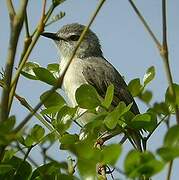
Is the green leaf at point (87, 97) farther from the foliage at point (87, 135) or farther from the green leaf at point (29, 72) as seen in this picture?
the green leaf at point (29, 72)

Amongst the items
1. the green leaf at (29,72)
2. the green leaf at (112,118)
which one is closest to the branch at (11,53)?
the green leaf at (112,118)

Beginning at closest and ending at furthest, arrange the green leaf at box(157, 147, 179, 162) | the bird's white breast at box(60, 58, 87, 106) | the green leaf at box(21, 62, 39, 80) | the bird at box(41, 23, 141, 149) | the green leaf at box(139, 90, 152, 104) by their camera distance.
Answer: the green leaf at box(157, 147, 179, 162) → the green leaf at box(139, 90, 152, 104) → the green leaf at box(21, 62, 39, 80) → the bird's white breast at box(60, 58, 87, 106) → the bird at box(41, 23, 141, 149)

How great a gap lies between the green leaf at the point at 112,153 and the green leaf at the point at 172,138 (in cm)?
12

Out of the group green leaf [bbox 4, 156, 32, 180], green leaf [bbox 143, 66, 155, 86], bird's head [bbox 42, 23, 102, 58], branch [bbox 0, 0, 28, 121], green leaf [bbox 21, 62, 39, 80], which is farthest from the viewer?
bird's head [bbox 42, 23, 102, 58]

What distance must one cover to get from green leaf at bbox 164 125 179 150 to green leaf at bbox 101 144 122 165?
0.38ft

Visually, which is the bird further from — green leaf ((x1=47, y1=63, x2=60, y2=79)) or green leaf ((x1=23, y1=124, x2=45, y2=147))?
green leaf ((x1=23, y1=124, x2=45, y2=147))

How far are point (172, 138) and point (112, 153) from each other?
0.16m

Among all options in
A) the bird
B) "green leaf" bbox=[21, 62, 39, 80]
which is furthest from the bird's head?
"green leaf" bbox=[21, 62, 39, 80]

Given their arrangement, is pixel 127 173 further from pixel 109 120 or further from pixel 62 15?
pixel 62 15

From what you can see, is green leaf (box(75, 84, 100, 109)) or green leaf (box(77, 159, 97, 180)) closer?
green leaf (box(77, 159, 97, 180))

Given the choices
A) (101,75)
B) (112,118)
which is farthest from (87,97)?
(101,75)

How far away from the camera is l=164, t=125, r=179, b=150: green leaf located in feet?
3.90

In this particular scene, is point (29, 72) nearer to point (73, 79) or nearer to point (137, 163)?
point (137, 163)

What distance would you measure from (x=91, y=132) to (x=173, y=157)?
16.7 inches
